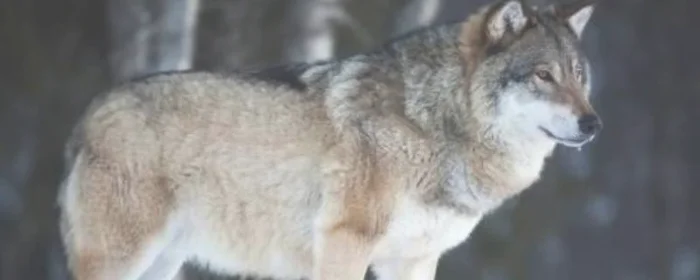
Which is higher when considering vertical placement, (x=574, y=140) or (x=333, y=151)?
(x=333, y=151)

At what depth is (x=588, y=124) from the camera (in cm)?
559

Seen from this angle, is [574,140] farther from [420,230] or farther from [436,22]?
[436,22]

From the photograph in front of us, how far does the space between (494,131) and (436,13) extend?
5519 millimetres

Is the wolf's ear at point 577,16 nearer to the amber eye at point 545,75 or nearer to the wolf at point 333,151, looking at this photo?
the wolf at point 333,151

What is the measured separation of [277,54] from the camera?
36.0 feet

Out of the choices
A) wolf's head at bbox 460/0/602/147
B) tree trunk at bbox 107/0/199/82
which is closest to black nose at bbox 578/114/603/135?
wolf's head at bbox 460/0/602/147

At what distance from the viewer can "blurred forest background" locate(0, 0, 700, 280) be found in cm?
1093

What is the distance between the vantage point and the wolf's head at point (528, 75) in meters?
5.65

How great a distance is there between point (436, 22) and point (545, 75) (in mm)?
5388

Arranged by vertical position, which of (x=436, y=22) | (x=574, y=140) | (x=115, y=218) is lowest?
(x=436, y=22)

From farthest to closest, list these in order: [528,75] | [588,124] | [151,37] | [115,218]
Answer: [151,37], [115,218], [528,75], [588,124]

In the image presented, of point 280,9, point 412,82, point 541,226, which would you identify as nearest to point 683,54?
point 541,226

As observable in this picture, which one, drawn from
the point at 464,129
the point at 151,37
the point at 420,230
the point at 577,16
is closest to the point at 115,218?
the point at 420,230

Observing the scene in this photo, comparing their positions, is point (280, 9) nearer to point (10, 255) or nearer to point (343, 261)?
point (10, 255)
